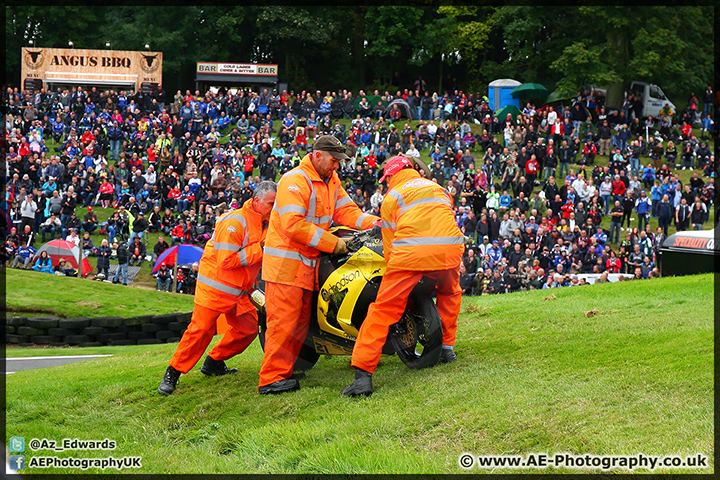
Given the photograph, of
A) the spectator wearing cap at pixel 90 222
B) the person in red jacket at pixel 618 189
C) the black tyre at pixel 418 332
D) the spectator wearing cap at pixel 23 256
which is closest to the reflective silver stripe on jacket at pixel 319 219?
the black tyre at pixel 418 332

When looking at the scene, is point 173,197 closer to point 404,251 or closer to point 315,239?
point 315,239

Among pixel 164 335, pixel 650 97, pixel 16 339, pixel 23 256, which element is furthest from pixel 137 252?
pixel 650 97

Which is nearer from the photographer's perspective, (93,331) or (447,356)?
(447,356)

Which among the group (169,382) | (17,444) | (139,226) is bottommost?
(17,444)

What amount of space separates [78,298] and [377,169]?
14.5 meters

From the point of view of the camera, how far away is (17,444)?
623 centimetres

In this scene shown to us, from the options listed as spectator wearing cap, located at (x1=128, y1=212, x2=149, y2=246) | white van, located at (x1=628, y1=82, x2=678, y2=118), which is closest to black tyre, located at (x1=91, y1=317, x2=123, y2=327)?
spectator wearing cap, located at (x1=128, y1=212, x2=149, y2=246)

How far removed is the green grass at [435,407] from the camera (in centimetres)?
515

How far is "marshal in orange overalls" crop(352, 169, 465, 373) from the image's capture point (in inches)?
262

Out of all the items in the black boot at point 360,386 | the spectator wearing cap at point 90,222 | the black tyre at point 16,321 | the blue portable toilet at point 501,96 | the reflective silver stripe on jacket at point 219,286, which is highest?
the blue portable toilet at point 501,96

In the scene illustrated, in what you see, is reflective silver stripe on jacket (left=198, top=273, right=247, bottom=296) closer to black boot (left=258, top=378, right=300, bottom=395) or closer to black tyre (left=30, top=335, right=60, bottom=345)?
black boot (left=258, top=378, right=300, bottom=395)

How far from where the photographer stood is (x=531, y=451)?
503cm

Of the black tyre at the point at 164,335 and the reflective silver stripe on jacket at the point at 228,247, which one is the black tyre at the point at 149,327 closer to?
the black tyre at the point at 164,335

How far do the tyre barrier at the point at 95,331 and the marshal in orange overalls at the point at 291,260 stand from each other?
29.8ft
